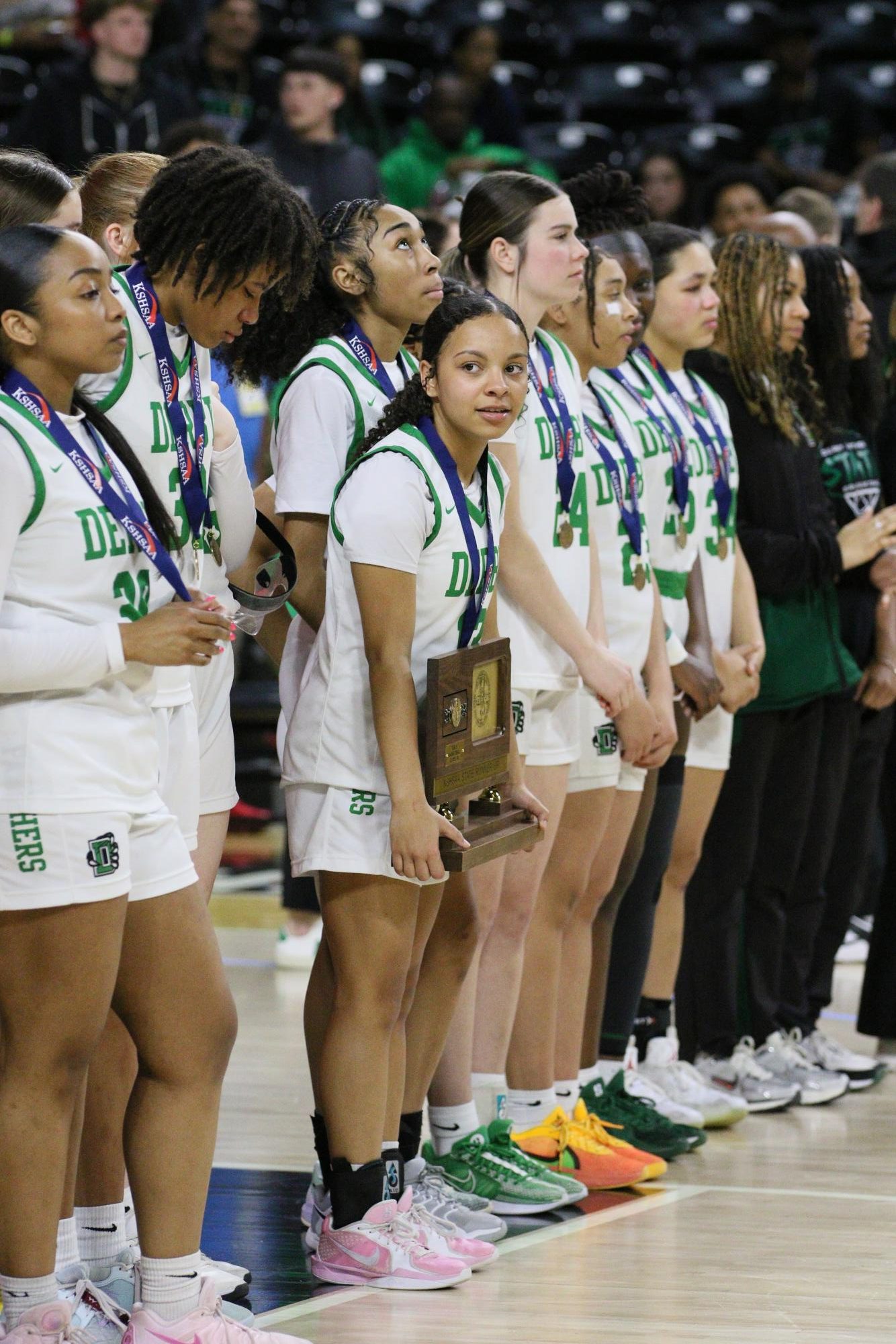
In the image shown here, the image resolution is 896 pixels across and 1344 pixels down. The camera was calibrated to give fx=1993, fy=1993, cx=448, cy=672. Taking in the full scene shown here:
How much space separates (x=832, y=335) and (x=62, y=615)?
8.85 ft

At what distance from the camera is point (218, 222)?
2650 mm

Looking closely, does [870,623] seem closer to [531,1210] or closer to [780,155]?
[531,1210]

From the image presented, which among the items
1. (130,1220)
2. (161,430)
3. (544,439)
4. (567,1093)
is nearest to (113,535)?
(161,430)

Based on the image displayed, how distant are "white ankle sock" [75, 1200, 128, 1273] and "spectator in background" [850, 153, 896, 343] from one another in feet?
10.9

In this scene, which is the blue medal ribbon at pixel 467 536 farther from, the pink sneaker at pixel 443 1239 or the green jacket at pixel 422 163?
the green jacket at pixel 422 163

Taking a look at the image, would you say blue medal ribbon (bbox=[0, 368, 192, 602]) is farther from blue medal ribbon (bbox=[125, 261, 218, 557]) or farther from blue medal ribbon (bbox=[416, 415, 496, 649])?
blue medal ribbon (bbox=[416, 415, 496, 649])

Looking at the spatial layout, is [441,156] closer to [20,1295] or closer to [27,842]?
[27,842]

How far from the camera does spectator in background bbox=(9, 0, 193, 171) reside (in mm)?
7031

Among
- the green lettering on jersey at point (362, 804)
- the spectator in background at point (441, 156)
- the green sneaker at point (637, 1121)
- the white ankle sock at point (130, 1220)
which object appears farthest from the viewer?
the spectator in background at point (441, 156)

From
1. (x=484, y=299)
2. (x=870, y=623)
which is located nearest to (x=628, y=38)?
(x=870, y=623)

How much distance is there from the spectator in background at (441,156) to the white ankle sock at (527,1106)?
15.7ft

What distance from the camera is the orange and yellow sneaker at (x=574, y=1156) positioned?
11.8ft

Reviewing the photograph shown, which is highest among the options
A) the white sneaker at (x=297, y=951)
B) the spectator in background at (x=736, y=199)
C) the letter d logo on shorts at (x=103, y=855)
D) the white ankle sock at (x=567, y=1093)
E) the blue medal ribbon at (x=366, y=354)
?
the spectator in background at (x=736, y=199)

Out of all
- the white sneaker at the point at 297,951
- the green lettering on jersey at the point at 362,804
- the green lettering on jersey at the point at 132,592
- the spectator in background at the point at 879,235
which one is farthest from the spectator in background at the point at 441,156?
the green lettering on jersey at the point at 132,592
